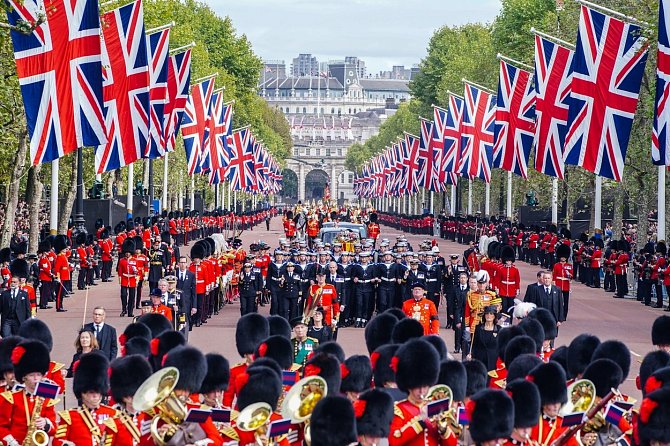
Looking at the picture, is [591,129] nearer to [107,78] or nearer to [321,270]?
[321,270]

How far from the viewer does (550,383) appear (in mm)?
11375

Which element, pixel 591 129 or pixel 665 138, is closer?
pixel 665 138

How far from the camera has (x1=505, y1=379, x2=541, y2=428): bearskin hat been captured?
409 inches

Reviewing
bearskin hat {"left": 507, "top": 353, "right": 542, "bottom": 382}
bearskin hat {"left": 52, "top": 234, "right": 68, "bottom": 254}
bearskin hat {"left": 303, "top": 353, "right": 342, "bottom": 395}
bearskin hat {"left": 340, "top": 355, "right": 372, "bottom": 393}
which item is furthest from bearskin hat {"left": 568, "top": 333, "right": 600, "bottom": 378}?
bearskin hat {"left": 52, "top": 234, "right": 68, "bottom": 254}

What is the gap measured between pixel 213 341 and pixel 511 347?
10773 mm

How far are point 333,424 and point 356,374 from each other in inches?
114

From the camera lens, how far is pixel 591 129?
2828 cm

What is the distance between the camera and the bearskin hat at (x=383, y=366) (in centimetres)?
1225

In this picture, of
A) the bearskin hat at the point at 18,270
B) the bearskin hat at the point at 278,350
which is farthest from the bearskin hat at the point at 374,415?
the bearskin hat at the point at 18,270

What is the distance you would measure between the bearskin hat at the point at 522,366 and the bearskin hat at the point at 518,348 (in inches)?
39.8

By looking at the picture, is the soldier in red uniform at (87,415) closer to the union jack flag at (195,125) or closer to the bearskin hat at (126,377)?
the bearskin hat at (126,377)

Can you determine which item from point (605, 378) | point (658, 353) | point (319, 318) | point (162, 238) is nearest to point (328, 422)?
point (605, 378)

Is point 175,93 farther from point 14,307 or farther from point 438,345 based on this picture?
point 438,345

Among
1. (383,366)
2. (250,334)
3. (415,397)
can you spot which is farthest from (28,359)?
(415,397)
